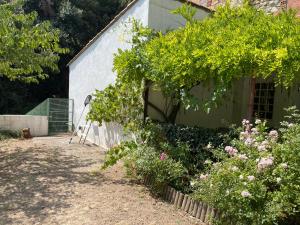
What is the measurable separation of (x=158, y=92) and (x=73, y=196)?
3958 millimetres

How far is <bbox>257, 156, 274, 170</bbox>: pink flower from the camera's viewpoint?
4669mm

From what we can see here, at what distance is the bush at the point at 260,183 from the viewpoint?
4.54m

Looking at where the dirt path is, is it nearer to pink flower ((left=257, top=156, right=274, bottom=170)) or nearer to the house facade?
pink flower ((left=257, top=156, right=274, bottom=170))

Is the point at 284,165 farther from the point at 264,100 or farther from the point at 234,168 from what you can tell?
the point at 264,100

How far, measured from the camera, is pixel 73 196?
21.6ft

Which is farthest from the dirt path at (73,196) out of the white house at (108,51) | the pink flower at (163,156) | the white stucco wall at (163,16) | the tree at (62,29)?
the tree at (62,29)

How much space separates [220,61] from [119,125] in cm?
556

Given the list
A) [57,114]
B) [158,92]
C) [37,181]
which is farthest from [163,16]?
[57,114]

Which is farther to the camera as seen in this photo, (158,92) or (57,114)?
(57,114)

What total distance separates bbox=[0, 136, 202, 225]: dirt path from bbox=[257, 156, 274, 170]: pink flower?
1.50 metres

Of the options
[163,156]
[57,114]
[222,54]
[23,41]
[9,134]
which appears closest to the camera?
[222,54]

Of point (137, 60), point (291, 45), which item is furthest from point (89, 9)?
point (291, 45)

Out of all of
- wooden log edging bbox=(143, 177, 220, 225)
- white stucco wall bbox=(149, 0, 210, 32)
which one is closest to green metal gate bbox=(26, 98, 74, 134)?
white stucco wall bbox=(149, 0, 210, 32)

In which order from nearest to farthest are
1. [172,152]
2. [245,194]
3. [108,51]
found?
[245,194], [172,152], [108,51]
